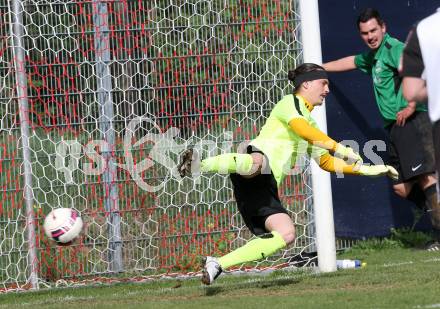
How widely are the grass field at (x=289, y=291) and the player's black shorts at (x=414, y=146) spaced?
734 mm

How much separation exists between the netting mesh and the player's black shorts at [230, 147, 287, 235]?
1.53 meters

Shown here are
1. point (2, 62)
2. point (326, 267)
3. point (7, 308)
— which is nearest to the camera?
point (7, 308)

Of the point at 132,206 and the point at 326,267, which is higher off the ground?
the point at 132,206

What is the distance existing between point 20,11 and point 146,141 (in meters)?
1.54

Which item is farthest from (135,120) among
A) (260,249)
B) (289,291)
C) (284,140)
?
(289,291)

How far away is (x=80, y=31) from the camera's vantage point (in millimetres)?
8391

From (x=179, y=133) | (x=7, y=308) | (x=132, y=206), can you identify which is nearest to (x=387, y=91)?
(x=179, y=133)

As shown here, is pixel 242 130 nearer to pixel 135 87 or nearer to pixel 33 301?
pixel 135 87

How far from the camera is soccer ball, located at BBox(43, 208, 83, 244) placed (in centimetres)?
679

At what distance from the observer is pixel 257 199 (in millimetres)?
6922

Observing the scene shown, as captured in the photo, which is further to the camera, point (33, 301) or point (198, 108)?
point (198, 108)

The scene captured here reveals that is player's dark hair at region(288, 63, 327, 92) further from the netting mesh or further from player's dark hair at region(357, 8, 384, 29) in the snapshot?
player's dark hair at region(357, 8, 384, 29)

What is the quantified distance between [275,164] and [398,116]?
1.94m

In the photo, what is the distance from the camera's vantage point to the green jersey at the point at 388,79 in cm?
861
